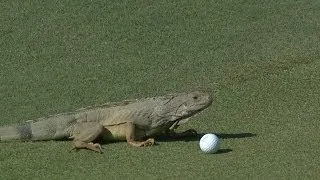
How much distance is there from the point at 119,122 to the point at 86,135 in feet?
1.30

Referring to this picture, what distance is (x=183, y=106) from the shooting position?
27.4 ft

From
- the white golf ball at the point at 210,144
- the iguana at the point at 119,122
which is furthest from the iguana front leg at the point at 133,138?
the white golf ball at the point at 210,144

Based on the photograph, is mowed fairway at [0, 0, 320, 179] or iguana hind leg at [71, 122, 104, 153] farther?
iguana hind leg at [71, 122, 104, 153]

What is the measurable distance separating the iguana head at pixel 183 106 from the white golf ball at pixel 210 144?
0.64m

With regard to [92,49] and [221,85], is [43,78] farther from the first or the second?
[221,85]

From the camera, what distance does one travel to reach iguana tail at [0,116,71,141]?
27.0ft

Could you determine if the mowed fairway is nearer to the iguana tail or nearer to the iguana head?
the iguana tail

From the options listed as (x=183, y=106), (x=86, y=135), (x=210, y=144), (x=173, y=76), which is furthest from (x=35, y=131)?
(x=173, y=76)

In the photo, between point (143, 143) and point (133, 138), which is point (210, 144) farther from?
point (133, 138)

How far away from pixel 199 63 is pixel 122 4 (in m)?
2.19

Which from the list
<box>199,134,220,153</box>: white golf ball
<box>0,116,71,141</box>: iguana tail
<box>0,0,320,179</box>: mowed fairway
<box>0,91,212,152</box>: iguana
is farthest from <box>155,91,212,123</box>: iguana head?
<box>0,116,71,141</box>: iguana tail

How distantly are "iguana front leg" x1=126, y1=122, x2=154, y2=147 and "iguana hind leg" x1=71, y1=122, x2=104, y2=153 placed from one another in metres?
0.29

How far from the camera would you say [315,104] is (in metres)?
9.48

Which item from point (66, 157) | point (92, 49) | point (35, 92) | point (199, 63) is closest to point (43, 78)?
point (35, 92)
